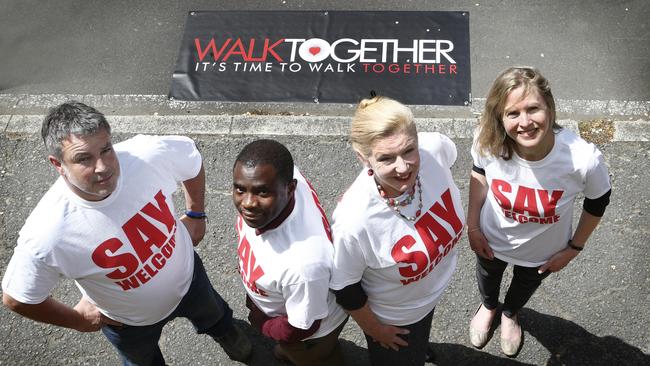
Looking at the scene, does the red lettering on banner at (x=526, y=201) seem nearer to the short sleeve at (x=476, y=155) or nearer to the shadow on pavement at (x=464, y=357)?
the short sleeve at (x=476, y=155)

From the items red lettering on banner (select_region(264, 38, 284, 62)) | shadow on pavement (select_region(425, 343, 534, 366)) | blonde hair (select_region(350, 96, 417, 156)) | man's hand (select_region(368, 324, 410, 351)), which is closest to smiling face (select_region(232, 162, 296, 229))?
blonde hair (select_region(350, 96, 417, 156))

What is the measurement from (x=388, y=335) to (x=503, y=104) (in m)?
1.22

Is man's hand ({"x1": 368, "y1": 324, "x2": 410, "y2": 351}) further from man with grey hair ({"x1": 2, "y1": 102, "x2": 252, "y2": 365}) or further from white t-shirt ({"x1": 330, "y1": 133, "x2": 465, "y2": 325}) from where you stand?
man with grey hair ({"x1": 2, "y1": 102, "x2": 252, "y2": 365})

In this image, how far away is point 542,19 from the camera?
630cm

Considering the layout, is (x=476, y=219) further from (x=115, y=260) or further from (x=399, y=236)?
(x=115, y=260)

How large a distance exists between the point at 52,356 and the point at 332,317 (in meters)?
2.24

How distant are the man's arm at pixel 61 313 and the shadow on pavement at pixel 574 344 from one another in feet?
8.41

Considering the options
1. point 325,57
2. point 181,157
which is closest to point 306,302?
point 181,157

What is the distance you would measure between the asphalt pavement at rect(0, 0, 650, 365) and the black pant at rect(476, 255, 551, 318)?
0.95ft

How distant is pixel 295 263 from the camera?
9.09 feet

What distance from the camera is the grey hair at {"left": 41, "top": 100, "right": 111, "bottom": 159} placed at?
2877 millimetres

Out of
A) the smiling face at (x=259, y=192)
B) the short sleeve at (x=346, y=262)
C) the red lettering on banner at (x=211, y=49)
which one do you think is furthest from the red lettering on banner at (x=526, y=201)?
the red lettering on banner at (x=211, y=49)

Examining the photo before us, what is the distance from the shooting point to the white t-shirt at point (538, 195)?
3.03 m

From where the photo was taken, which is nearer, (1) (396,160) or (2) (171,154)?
(1) (396,160)
